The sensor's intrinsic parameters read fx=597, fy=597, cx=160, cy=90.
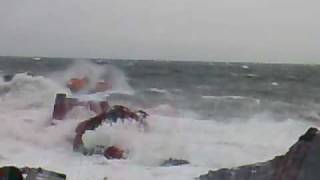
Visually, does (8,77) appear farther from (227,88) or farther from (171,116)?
(227,88)

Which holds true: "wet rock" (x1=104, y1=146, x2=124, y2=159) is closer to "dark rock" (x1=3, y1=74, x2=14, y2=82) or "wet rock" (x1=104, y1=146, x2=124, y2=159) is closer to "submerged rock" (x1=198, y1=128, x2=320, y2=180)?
"submerged rock" (x1=198, y1=128, x2=320, y2=180)

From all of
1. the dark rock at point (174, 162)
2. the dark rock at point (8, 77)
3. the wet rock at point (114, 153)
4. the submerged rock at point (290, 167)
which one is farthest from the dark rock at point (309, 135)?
the dark rock at point (8, 77)

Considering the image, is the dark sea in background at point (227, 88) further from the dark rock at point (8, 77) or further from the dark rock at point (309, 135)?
the dark rock at point (8, 77)

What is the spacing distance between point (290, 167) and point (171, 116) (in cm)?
27

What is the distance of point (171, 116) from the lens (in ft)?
4.22

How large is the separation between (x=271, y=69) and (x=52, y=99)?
19.3 inches

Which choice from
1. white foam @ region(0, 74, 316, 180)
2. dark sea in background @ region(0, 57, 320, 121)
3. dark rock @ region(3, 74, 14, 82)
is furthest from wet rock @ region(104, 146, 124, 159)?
dark rock @ region(3, 74, 14, 82)

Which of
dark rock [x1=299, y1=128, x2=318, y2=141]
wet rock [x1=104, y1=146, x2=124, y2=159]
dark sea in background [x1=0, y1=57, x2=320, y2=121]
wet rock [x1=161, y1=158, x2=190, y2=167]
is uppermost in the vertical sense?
dark sea in background [x1=0, y1=57, x2=320, y2=121]

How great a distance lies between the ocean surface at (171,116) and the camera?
49.1 inches

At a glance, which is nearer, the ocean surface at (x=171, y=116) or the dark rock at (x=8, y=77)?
the ocean surface at (x=171, y=116)

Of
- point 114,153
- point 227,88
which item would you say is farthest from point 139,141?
point 227,88

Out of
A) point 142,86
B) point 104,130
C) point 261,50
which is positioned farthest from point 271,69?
point 104,130

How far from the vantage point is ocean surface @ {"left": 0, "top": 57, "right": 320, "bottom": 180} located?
4.09 feet

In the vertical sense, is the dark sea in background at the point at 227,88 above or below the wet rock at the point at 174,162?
above
